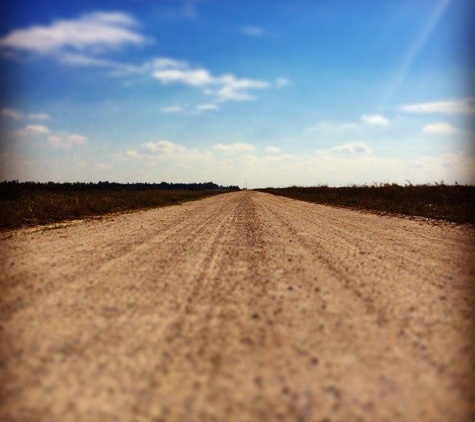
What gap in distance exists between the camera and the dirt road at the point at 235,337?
183cm

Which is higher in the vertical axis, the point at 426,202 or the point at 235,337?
the point at 426,202

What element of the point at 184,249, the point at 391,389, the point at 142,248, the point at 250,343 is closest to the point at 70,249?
the point at 142,248

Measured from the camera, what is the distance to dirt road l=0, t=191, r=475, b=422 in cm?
183

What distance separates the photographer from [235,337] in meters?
2.56

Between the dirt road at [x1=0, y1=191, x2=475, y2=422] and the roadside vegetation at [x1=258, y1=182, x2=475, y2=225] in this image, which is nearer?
the dirt road at [x1=0, y1=191, x2=475, y2=422]

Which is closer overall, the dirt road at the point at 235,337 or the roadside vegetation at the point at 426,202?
the dirt road at the point at 235,337

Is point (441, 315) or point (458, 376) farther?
point (441, 315)

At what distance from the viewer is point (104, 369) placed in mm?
2119

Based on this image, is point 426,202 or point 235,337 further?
point 426,202

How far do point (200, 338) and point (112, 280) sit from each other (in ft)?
6.21

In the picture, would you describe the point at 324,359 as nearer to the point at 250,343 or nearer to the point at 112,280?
the point at 250,343

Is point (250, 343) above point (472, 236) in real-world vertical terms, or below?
below

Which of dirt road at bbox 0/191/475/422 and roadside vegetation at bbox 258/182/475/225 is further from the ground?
roadside vegetation at bbox 258/182/475/225

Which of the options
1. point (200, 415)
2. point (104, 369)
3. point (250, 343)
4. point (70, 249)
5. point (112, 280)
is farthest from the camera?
point (70, 249)
